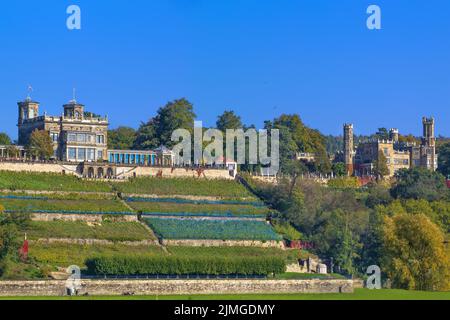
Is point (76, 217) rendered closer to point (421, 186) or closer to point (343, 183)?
point (421, 186)

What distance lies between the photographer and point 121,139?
149 meters

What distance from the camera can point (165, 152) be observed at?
13238cm

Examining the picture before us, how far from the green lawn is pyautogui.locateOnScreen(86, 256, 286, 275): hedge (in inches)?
291

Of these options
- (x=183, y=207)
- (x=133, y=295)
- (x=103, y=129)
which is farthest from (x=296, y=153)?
(x=133, y=295)

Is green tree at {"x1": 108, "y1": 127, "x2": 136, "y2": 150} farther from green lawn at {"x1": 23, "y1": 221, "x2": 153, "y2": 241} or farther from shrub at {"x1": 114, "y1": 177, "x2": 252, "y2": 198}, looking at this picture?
green lawn at {"x1": 23, "y1": 221, "x2": 153, "y2": 241}

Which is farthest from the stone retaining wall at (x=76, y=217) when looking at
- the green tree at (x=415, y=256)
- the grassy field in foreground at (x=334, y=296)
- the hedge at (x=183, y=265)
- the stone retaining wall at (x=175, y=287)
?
the green tree at (x=415, y=256)

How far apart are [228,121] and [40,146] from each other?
24.7m

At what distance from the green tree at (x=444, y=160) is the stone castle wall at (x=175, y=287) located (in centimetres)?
5516

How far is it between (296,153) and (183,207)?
3565cm

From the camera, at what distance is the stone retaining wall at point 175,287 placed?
292ft

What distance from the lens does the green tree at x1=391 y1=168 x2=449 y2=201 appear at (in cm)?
12694

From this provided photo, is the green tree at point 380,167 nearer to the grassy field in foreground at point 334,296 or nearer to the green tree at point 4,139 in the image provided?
the green tree at point 4,139

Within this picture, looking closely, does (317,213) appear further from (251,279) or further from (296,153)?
(296,153)

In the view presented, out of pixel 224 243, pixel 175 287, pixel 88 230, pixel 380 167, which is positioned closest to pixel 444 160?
pixel 380 167
